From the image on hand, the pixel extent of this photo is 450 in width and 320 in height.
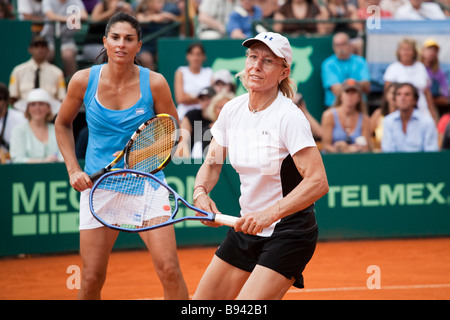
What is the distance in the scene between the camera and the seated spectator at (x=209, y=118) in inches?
328

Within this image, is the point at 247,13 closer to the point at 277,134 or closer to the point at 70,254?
the point at 70,254

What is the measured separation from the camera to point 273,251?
364 centimetres

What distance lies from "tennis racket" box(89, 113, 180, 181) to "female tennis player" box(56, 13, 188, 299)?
201 mm

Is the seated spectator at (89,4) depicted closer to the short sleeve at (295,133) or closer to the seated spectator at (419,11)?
the seated spectator at (419,11)

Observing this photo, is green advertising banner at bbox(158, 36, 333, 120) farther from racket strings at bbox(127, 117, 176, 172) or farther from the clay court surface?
racket strings at bbox(127, 117, 176, 172)

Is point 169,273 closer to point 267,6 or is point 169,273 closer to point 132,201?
point 132,201

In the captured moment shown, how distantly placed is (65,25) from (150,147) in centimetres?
581

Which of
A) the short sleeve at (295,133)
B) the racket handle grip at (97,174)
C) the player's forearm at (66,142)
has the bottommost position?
the racket handle grip at (97,174)

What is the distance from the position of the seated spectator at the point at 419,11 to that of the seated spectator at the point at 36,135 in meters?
5.85

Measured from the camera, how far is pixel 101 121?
4504mm

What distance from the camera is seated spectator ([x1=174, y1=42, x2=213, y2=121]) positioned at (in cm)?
945

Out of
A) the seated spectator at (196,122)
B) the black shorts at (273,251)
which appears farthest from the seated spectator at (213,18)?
the black shorts at (273,251)

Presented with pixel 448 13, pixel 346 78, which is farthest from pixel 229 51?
pixel 448 13

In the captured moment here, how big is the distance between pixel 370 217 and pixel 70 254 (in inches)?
142
